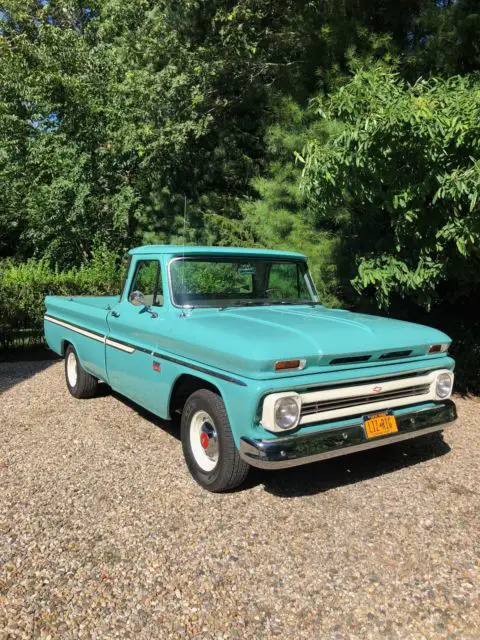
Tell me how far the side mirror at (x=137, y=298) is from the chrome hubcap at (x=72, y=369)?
1.97m

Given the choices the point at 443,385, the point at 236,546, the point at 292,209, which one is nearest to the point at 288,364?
the point at 236,546

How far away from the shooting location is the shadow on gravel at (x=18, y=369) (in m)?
7.16

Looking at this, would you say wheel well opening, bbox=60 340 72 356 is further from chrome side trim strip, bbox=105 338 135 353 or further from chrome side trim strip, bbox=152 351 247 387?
chrome side trim strip, bbox=152 351 247 387

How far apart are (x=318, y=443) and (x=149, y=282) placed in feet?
7.38

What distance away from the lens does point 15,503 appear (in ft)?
11.3

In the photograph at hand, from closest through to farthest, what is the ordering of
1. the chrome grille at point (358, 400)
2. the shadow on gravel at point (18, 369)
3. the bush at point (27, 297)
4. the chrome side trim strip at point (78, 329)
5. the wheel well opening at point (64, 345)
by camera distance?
the chrome grille at point (358, 400) → the chrome side trim strip at point (78, 329) → the wheel well opening at point (64, 345) → the shadow on gravel at point (18, 369) → the bush at point (27, 297)

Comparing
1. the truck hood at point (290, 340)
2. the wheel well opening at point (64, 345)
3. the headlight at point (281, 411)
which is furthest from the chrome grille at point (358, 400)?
the wheel well opening at point (64, 345)

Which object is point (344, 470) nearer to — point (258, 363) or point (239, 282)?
point (258, 363)

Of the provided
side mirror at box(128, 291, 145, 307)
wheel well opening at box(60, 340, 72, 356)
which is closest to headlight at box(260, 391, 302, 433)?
side mirror at box(128, 291, 145, 307)

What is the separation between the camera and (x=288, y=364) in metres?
3.07

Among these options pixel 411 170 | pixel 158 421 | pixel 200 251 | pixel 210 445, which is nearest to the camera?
pixel 210 445

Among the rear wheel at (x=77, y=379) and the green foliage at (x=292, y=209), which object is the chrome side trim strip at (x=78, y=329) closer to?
the rear wheel at (x=77, y=379)

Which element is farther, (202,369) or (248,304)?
(248,304)

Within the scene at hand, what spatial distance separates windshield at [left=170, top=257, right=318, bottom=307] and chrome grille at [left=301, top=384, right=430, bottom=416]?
1.38m
